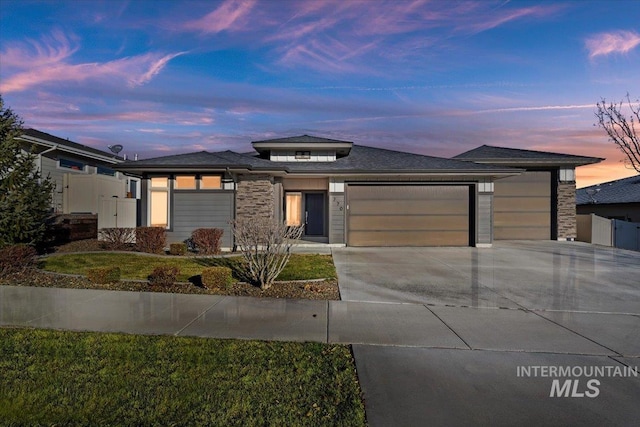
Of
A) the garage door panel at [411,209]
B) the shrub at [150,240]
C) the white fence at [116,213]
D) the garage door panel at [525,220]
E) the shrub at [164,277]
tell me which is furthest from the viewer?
the garage door panel at [525,220]

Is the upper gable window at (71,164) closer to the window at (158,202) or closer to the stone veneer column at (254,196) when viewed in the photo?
the window at (158,202)

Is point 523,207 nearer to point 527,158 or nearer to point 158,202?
point 527,158

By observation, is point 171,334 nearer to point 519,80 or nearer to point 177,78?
point 177,78

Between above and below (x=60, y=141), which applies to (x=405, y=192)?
below

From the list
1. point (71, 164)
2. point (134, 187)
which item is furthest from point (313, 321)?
point (134, 187)

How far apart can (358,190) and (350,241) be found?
7.47ft

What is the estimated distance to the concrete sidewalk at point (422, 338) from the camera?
290cm

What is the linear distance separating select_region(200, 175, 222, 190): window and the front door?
521 cm

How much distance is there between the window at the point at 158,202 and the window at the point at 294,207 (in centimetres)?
589

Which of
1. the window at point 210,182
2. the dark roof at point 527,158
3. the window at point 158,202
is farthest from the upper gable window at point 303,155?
the dark roof at point 527,158

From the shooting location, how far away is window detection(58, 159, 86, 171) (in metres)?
17.9

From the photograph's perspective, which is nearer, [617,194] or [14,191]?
[14,191]

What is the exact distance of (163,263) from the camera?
982cm
